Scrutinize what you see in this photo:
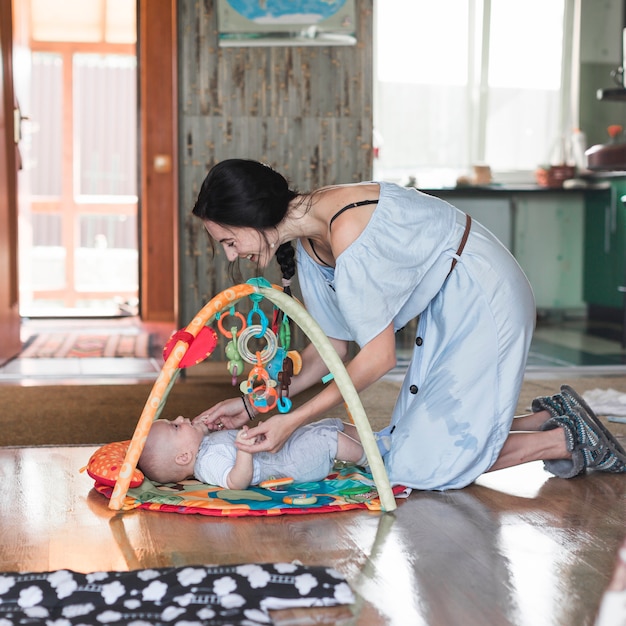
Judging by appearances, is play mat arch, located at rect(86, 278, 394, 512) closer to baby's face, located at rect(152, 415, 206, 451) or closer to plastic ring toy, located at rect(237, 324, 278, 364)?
plastic ring toy, located at rect(237, 324, 278, 364)

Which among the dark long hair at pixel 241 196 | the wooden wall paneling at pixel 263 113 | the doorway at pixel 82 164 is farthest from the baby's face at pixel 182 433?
the doorway at pixel 82 164

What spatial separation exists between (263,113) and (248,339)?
2562 millimetres

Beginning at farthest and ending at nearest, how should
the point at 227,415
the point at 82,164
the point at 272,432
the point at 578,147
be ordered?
the point at 82,164 < the point at 578,147 < the point at 227,415 < the point at 272,432

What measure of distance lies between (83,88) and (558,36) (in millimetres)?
4165

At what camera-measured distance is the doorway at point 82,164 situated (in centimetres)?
812

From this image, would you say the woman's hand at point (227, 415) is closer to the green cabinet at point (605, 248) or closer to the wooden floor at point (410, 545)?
the wooden floor at point (410, 545)

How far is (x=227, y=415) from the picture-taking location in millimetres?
2252

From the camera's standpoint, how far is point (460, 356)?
2.19m

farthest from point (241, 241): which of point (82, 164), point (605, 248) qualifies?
point (82, 164)

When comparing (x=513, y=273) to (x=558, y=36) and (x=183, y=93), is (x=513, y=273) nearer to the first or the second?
(x=183, y=93)

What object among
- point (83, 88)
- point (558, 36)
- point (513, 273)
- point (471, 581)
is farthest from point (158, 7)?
point (471, 581)

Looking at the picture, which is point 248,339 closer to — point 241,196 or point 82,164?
point 241,196

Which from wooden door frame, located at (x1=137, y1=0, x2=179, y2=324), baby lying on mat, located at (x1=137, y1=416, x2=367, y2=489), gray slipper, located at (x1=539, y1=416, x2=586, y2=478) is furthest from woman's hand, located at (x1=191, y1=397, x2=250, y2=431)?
wooden door frame, located at (x1=137, y1=0, x2=179, y2=324)

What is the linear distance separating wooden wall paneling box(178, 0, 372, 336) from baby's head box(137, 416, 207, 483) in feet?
7.65
